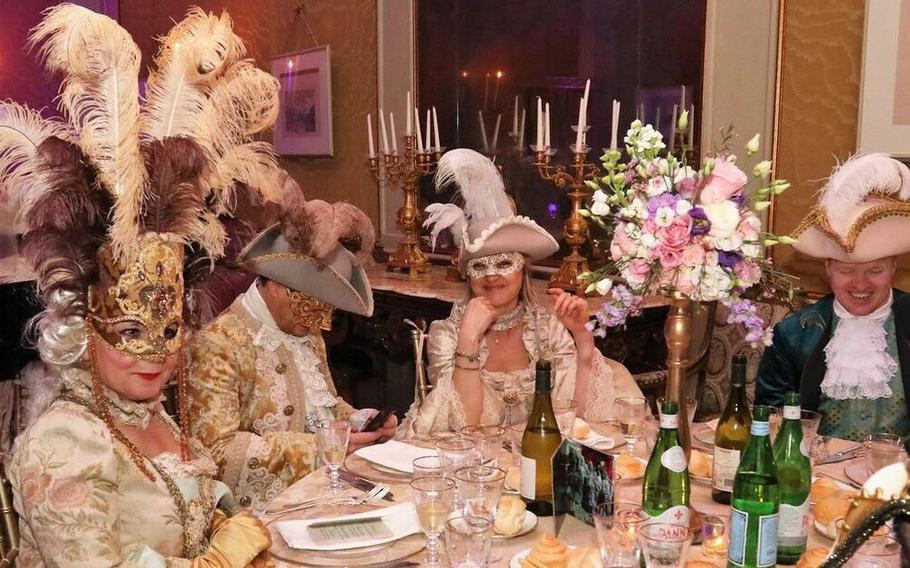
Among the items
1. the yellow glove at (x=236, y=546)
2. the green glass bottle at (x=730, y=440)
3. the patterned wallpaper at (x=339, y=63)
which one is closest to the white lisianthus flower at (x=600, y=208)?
the green glass bottle at (x=730, y=440)

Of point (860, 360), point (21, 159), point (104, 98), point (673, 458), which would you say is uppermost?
point (104, 98)

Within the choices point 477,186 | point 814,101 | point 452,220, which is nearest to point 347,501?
point 452,220

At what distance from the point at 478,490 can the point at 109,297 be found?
2.89 ft

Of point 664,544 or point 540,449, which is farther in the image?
point 540,449

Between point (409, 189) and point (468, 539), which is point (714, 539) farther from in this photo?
point (409, 189)

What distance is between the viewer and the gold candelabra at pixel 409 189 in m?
4.98

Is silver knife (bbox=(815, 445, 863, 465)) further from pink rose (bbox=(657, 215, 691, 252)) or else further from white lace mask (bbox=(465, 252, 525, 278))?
white lace mask (bbox=(465, 252, 525, 278))

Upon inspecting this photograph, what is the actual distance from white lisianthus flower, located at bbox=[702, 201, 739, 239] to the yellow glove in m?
1.12

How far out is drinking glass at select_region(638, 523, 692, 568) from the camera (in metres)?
1.37

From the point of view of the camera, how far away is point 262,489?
2.61m

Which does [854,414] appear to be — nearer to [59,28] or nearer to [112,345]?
[112,345]

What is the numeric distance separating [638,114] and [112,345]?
9.89 ft

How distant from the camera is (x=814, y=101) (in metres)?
3.61

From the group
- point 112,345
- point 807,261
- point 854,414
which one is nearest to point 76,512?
point 112,345
